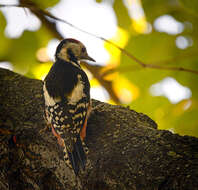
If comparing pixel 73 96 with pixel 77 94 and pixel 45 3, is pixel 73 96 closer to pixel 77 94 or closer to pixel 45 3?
pixel 77 94

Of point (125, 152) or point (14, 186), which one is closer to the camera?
point (125, 152)

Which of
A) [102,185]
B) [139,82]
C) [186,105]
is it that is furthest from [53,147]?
[186,105]

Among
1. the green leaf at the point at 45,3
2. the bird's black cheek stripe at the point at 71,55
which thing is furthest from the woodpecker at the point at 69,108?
the green leaf at the point at 45,3

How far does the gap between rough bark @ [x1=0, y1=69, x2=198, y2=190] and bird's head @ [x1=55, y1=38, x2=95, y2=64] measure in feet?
3.31

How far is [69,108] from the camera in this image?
280 centimetres

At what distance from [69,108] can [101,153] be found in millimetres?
744

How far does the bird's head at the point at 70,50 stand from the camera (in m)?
3.73

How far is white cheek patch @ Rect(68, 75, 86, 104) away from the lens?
2861 millimetres

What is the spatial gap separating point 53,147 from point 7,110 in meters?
0.51

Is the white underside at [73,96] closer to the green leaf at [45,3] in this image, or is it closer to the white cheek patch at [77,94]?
the white cheek patch at [77,94]

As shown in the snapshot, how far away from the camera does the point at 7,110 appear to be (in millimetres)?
2541

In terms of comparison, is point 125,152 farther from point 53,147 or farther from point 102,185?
point 53,147

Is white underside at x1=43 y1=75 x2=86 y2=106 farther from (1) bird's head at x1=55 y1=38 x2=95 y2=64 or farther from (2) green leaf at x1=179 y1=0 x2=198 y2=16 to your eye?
(2) green leaf at x1=179 y1=0 x2=198 y2=16

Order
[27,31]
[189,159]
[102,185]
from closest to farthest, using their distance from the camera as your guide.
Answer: [189,159]
[102,185]
[27,31]
